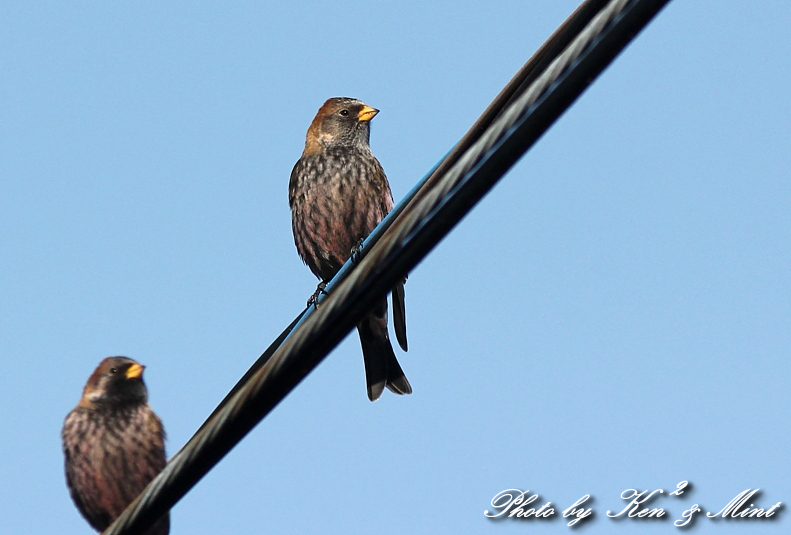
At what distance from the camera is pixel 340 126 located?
8922 millimetres

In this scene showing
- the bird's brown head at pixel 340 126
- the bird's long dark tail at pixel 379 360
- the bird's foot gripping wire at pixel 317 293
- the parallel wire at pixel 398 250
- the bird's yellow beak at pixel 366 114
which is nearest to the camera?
the parallel wire at pixel 398 250

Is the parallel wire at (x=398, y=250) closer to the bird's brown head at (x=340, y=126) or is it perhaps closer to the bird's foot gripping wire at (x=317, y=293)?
the bird's foot gripping wire at (x=317, y=293)

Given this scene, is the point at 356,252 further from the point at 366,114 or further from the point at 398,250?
the point at 398,250

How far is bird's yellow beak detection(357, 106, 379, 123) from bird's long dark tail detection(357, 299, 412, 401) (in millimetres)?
1564

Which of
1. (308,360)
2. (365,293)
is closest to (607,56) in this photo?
(365,293)

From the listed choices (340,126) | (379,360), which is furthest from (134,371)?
(340,126)

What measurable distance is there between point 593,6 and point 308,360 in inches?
50.4

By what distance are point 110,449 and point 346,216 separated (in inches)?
95.7

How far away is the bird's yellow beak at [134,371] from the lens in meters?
7.32

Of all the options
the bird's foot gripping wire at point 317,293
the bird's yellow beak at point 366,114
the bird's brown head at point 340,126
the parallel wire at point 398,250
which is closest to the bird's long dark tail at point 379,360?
the bird's foot gripping wire at point 317,293

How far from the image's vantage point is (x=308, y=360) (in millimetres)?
3271

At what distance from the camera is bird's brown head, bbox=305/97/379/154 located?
874 centimetres

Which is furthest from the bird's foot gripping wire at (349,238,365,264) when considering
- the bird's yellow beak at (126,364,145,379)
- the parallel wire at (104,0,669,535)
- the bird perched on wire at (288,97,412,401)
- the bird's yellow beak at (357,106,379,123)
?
the parallel wire at (104,0,669,535)

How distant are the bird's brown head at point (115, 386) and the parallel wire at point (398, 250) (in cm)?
355
